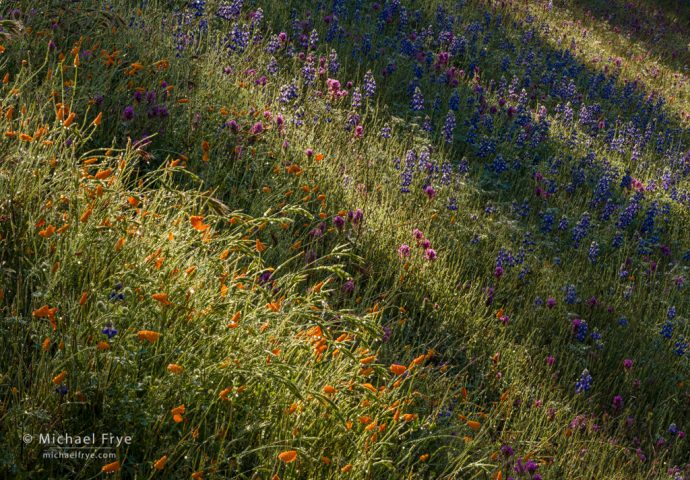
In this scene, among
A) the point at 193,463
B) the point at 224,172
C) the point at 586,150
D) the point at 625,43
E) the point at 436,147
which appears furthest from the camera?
the point at 625,43

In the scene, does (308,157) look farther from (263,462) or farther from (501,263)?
(263,462)

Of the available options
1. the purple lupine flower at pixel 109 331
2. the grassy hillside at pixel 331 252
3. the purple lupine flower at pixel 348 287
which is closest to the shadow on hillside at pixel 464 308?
the grassy hillside at pixel 331 252

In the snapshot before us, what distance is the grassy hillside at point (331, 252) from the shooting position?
2334mm

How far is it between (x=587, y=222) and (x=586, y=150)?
6.91 feet

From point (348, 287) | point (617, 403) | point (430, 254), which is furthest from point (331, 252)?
point (617, 403)

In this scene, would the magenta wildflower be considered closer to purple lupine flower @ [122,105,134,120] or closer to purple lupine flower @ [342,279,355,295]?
purple lupine flower @ [342,279,355,295]

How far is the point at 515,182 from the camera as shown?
701cm

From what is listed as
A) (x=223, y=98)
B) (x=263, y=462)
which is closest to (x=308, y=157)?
(x=223, y=98)

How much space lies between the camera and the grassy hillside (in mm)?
2334

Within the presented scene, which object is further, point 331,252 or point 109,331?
point 331,252

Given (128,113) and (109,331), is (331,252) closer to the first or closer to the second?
(109,331)

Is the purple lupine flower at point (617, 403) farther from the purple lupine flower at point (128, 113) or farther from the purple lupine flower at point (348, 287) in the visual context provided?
the purple lupine flower at point (128, 113)

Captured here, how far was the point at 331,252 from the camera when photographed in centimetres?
296

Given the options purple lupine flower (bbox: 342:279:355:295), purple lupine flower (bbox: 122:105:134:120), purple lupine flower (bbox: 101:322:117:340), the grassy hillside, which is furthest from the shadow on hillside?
purple lupine flower (bbox: 101:322:117:340)
